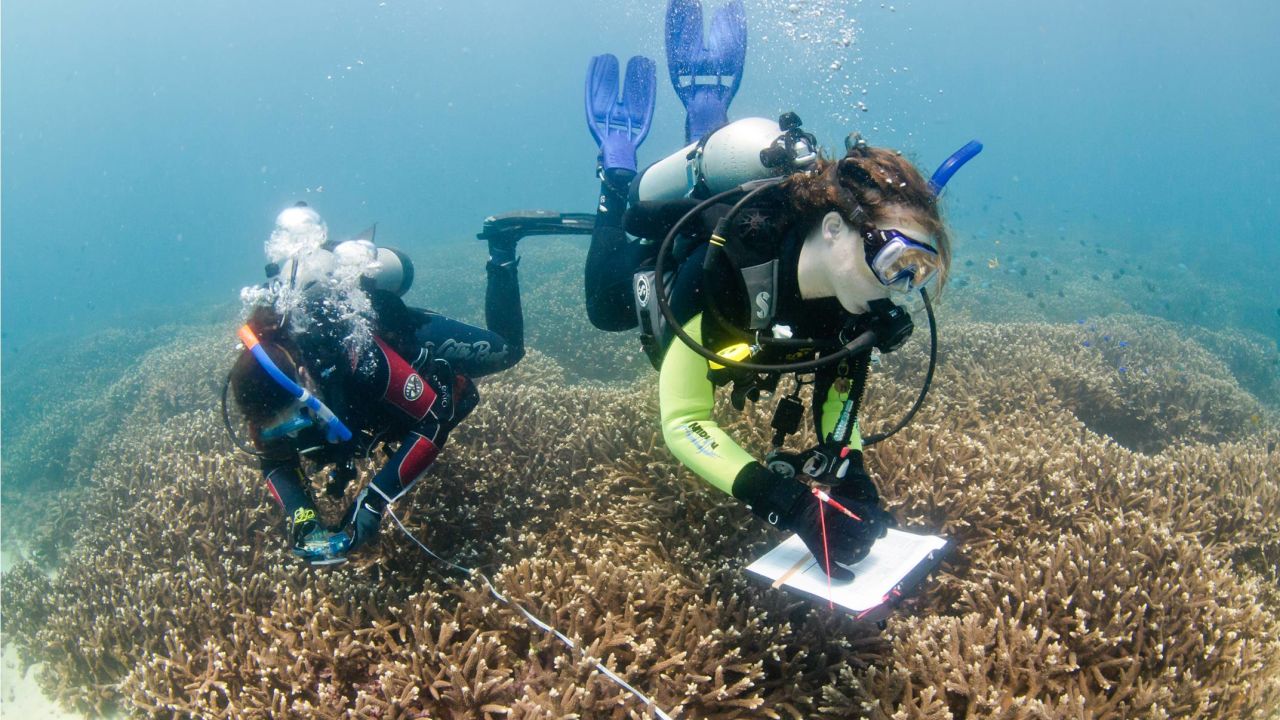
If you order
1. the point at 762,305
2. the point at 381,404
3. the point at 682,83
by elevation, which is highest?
the point at 682,83

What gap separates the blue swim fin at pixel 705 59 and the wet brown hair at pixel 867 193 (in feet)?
10.2

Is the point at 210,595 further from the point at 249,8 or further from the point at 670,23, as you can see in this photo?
the point at 249,8

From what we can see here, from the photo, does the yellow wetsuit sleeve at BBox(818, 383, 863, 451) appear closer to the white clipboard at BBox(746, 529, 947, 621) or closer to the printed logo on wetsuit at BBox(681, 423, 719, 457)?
the white clipboard at BBox(746, 529, 947, 621)

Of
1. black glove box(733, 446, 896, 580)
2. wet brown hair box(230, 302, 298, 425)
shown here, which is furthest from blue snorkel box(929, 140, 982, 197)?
wet brown hair box(230, 302, 298, 425)

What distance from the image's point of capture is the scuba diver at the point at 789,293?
234 cm

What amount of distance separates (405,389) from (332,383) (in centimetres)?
40

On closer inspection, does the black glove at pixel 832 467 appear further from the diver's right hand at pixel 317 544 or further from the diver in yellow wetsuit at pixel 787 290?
the diver's right hand at pixel 317 544

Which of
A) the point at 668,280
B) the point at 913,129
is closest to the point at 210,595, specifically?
the point at 668,280

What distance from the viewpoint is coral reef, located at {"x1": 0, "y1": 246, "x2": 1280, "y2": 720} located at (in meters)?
2.88

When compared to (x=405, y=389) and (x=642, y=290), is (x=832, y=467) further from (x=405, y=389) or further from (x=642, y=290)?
(x=405, y=389)

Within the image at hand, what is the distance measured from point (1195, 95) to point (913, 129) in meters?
63.5

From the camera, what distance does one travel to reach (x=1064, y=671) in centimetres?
296

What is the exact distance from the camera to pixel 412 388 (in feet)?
11.9

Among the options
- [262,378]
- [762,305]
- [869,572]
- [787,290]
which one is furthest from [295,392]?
[869,572]
